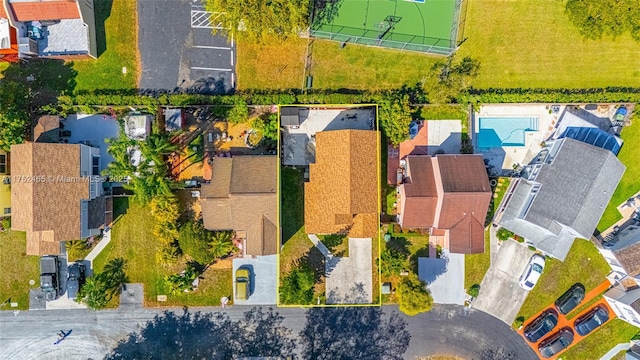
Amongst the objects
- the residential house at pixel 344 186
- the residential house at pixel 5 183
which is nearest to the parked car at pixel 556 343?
the residential house at pixel 344 186

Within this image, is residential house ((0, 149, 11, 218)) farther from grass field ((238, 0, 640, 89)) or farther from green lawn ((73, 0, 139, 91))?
grass field ((238, 0, 640, 89))

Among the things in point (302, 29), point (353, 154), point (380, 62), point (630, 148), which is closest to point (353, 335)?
point (353, 154)

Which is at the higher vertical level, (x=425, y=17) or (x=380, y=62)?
(x=425, y=17)

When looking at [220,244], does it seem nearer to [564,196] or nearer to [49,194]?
[49,194]

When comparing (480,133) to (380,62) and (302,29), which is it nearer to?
(380,62)

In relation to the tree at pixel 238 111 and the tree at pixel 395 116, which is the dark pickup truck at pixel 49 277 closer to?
Result: the tree at pixel 238 111

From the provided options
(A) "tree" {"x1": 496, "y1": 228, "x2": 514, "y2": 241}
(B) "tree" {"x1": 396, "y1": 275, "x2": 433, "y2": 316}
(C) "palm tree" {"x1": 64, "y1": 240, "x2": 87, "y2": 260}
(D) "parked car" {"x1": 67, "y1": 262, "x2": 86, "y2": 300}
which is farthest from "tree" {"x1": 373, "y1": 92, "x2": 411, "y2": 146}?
(D) "parked car" {"x1": 67, "y1": 262, "x2": 86, "y2": 300}
